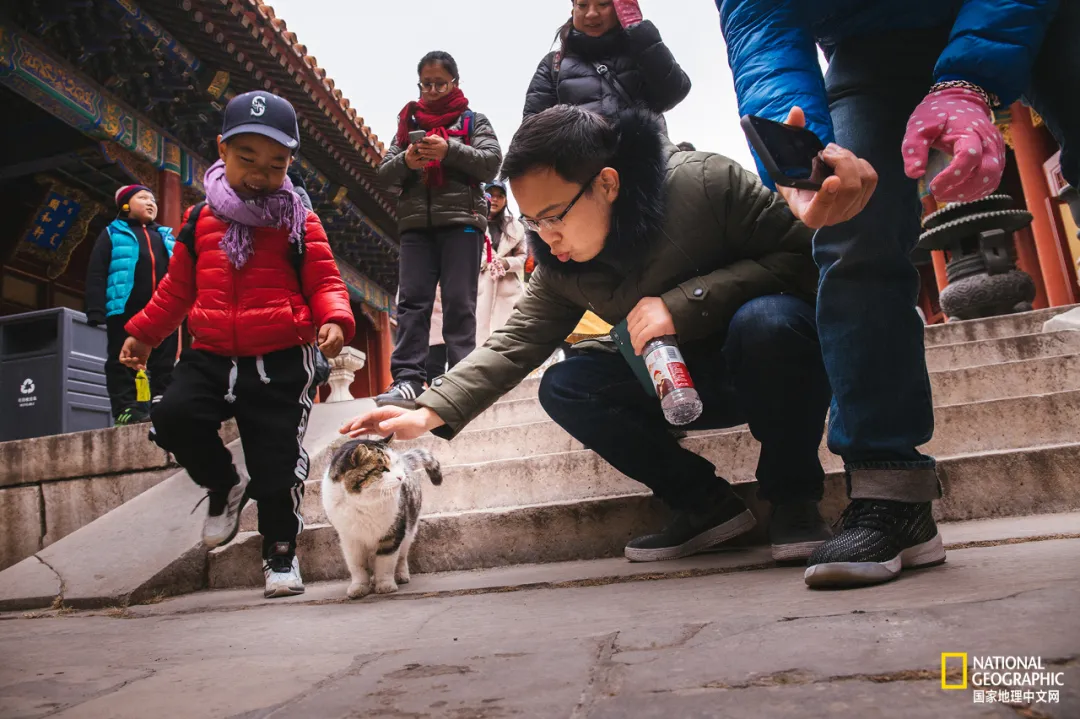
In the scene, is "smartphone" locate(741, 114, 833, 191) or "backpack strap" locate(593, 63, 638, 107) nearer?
"smartphone" locate(741, 114, 833, 191)

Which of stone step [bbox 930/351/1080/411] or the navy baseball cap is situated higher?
the navy baseball cap

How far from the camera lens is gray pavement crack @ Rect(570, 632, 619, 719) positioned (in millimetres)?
806

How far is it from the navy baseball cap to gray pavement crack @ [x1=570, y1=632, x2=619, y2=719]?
220 cm

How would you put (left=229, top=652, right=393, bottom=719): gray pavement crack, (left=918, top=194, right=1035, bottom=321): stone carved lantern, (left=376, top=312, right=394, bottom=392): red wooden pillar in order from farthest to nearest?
(left=376, top=312, right=394, bottom=392): red wooden pillar < (left=918, top=194, right=1035, bottom=321): stone carved lantern < (left=229, top=652, right=393, bottom=719): gray pavement crack

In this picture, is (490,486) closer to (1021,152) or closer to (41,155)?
(41,155)

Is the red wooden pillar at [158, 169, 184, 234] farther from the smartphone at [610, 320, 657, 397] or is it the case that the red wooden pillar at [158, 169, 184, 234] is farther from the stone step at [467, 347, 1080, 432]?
the smartphone at [610, 320, 657, 397]

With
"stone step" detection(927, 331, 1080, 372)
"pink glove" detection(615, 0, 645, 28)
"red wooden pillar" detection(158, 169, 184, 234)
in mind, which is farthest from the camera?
"red wooden pillar" detection(158, 169, 184, 234)

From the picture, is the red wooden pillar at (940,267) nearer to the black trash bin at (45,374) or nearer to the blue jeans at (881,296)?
the blue jeans at (881,296)

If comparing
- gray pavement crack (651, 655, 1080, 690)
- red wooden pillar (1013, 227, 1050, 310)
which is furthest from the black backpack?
red wooden pillar (1013, 227, 1050, 310)

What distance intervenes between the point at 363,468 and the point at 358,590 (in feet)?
1.25

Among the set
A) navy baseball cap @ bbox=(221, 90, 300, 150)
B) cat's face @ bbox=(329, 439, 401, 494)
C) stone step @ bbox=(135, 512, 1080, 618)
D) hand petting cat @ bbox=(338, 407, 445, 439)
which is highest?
navy baseball cap @ bbox=(221, 90, 300, 150)

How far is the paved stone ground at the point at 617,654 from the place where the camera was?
78 cm

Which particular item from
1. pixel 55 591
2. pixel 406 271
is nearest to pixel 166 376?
pixel 406 271

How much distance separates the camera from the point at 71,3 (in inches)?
217
